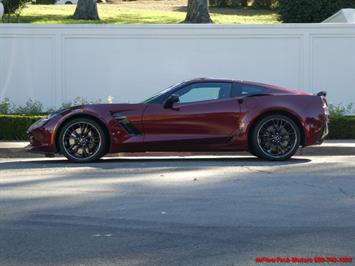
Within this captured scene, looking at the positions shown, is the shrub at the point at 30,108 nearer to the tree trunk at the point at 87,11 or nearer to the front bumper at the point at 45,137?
the front bumper at the point at 45,137

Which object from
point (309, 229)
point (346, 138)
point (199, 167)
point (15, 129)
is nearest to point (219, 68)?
point (346, 138)

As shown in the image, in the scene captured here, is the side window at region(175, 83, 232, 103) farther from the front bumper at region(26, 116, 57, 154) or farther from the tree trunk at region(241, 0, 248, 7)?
the tree trunk at region(241, 0, 248, 7)

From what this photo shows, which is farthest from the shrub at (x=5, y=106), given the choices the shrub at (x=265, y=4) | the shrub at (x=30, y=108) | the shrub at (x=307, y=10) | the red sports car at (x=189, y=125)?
the shrub at (x=265, y=4)

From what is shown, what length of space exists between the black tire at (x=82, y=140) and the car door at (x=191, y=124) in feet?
2.44

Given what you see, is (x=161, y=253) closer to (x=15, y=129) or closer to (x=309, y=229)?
(x=309, y=229)

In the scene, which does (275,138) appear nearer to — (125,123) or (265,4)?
(125,123)

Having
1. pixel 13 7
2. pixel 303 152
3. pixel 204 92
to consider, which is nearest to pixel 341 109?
pixel 303 152

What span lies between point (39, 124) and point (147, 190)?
336 cm

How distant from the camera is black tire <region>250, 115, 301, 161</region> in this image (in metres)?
11.1

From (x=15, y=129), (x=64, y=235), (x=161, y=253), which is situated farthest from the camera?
(x=15, y=129)

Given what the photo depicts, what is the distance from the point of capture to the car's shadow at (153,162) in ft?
35.6

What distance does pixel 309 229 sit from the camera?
6438 millimetres

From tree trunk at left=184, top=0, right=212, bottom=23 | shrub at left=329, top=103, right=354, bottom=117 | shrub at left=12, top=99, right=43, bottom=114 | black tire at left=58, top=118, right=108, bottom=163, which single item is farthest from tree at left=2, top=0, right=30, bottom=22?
black tire at left=58, top=118, right=108, bottom=163

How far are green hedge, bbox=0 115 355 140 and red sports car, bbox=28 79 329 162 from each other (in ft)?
11.9
